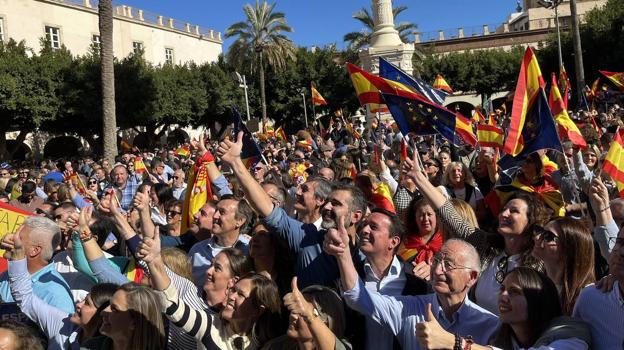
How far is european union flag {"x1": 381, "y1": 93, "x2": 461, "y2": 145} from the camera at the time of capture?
7168 mm

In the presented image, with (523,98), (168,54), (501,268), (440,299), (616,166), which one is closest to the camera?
(440,299)

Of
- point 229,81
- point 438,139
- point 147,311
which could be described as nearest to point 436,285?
point 147,311

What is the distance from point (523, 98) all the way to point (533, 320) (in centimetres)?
376

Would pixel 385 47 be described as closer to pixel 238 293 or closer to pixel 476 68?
pixel 238 293

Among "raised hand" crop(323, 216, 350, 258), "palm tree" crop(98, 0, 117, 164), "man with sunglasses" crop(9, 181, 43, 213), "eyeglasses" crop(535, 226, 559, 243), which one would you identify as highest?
"palm tree" crop(98, 0, 117, 164)

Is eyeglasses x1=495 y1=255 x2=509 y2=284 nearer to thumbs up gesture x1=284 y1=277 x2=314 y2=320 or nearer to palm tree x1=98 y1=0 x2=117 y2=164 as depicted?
thumbs up gesture x1=284 y1=277 x2=314 y2=320

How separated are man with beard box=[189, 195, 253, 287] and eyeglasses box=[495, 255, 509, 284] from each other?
70.6 inches

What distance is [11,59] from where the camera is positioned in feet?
98.3

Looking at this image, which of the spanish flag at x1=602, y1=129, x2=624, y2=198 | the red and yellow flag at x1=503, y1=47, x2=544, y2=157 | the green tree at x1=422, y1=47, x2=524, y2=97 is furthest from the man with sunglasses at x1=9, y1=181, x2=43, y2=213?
the green tree at x1=422, y1=47, x2=524, y2=97

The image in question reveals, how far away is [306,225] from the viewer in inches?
158

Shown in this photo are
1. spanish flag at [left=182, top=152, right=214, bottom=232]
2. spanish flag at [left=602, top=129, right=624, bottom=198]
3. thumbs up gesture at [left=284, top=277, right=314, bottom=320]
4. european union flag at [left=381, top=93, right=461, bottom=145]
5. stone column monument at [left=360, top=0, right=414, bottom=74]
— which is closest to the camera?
thumbs up gesture at [left=284, top=277, right=314, bottom=320]

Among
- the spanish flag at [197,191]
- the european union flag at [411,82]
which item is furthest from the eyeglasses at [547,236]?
the european union flag at [411,82]

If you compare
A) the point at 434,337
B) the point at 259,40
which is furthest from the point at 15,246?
the point at 259,40

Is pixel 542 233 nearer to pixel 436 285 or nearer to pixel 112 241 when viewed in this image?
pixel 436 285
